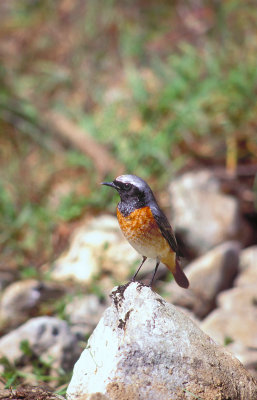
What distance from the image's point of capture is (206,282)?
5.89 meters

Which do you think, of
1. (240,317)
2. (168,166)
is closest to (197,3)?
(168,166)

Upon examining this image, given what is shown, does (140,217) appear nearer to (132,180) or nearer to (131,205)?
(131,205)

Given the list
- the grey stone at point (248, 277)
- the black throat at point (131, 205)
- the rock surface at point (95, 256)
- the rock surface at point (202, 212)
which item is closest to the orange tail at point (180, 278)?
the black throat at point (131, 205)

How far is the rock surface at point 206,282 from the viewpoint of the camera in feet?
19.0

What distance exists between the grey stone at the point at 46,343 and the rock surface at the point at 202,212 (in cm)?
245

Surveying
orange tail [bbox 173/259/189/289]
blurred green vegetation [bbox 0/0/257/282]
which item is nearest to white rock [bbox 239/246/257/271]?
blurred green vegetation [bbox 0/0/257/282]

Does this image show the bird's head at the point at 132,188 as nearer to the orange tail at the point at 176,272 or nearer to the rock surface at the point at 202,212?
the orange tail at the point at 176,272

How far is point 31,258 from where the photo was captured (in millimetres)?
7070

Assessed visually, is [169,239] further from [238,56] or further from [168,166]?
[238,56]

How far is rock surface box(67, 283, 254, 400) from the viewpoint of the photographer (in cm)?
318

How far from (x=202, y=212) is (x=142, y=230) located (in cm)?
339

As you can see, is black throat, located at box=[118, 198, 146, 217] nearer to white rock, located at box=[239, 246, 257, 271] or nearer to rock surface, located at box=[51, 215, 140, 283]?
rock surface, located at box=[51, 215, 140, 283]

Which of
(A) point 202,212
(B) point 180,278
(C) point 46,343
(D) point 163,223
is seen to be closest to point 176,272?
(B) point 180,278

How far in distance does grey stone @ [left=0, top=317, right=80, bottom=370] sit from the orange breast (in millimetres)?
1526
